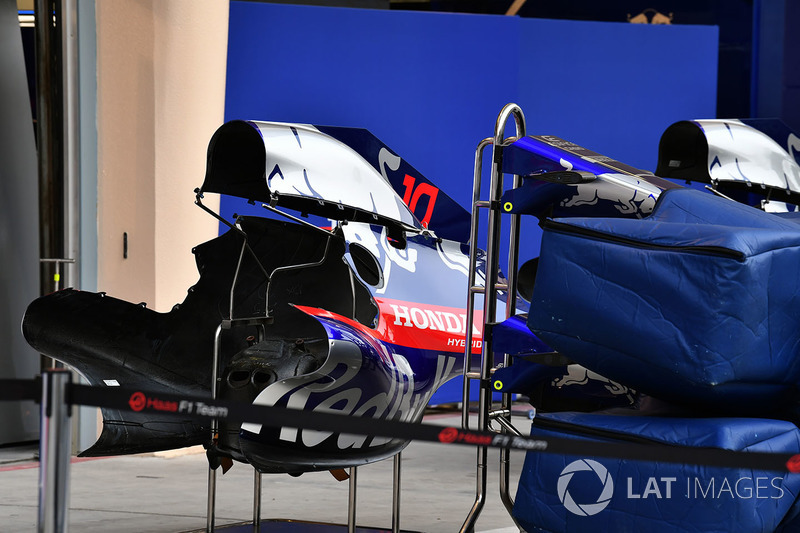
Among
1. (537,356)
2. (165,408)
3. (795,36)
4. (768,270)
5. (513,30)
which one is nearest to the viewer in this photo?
(165,408)

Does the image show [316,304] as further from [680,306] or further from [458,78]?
[458,78]

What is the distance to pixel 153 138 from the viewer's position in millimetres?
5934

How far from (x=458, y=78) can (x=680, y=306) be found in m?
5.34

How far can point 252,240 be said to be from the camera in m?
4.11

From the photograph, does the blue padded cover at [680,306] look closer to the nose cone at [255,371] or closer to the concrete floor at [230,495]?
the nose cone at [255,371]

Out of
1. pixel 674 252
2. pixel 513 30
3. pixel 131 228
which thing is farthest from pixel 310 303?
pixel 513 30

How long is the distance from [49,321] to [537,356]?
1.94 meters

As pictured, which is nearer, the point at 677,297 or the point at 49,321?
the point at 677,297

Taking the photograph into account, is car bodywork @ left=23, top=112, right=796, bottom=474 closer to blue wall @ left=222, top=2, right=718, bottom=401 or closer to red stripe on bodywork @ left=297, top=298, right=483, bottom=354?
red stripe on bodywork @ left=297, top=298, right=483, bottom=354

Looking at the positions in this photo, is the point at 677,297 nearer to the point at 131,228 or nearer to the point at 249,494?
the point at 249,494

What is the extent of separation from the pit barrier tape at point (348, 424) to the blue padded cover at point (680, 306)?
34 centimetres

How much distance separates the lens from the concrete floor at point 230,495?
14.1ft

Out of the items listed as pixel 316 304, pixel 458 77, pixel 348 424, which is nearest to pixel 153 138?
pixel 316 304

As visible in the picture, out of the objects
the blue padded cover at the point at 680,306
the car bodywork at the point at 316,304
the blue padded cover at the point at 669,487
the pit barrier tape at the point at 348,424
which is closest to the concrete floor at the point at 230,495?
the car bodywork at the point at 316,304
